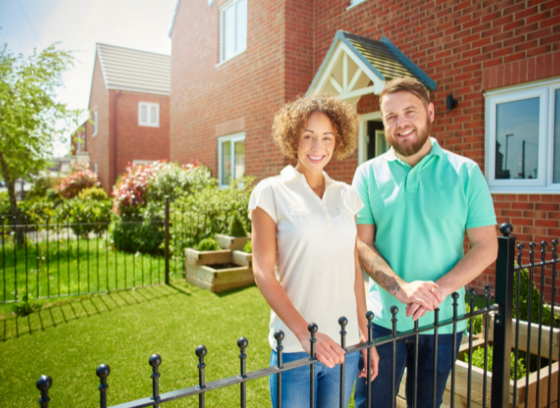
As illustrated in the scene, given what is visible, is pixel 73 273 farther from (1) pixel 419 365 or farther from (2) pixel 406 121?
(2) pixel 406 121

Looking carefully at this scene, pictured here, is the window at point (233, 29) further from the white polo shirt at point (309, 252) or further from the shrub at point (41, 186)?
the shrub at point (41, 186)

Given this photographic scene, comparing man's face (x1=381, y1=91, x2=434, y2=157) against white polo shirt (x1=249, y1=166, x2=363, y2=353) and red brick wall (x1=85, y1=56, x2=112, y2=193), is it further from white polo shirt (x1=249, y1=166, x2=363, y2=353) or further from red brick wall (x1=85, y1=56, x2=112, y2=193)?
red brick wall (x1=85, y1=56, x2=112, y2=193)

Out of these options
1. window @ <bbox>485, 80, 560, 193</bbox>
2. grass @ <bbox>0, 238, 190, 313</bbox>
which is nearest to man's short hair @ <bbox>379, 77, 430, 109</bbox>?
window @ <bbox>485, 80, 560, 193</bbox>

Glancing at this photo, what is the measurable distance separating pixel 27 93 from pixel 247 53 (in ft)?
19.4

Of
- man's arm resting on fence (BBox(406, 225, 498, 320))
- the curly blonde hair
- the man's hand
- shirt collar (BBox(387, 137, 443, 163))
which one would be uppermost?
the curly blonde hair

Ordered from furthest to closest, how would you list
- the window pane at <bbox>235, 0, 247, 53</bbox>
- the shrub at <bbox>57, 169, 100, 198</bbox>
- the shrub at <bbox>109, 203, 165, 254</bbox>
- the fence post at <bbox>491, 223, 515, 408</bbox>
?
the shrub at <bbox>57, 169, 100, 198</bbox>
the window pane at <bbox>235, 0, 247, 53</bbox>
the shrub at <bbox>109, 203, 165, 254</bbox>
the fence post at <bbox>491, 223, 515, 408</bbox>

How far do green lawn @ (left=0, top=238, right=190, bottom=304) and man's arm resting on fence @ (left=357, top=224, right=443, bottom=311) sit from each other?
4.70 meters

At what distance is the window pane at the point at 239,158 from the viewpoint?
373 inches

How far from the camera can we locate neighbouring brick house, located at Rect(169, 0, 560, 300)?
4.52 meters

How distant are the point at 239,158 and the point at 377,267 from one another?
7911 millimetres

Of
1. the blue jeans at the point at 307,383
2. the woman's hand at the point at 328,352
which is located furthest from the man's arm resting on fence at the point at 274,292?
the blue jeans at the point at 307,383

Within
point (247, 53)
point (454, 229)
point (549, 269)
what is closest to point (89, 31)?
point (247, 53)

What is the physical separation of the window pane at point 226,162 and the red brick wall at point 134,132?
11.1 meters

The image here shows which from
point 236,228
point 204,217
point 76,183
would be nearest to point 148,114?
point 76,183
